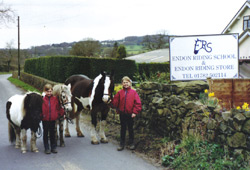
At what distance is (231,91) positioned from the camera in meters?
8.21

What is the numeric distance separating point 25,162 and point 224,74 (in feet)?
21.4

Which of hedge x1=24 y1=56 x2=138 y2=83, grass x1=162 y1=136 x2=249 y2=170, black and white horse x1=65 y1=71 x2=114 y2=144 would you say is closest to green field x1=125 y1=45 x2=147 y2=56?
hedge x1=24 y1=56 x2=138 y2=83

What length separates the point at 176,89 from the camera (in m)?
9.05

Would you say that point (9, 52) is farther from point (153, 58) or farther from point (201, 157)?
point (201, 157)

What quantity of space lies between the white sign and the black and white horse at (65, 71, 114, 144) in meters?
2.75

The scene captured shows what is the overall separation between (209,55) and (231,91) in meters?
1.51

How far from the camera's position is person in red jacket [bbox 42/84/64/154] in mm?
7016

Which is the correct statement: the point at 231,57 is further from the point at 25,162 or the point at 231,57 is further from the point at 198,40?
the point at 25,162

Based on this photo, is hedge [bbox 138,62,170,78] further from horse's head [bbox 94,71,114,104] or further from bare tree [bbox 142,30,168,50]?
bare tree [bbox 142,30,168,50]

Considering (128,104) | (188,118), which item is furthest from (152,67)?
(188,118)

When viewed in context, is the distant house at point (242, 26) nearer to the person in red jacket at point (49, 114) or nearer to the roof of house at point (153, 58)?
the roof of house at point (153, 58)

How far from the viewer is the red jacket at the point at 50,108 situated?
7.01 m

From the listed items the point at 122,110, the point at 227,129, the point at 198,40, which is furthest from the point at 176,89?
the point at 227,129

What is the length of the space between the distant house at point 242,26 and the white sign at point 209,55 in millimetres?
19541
